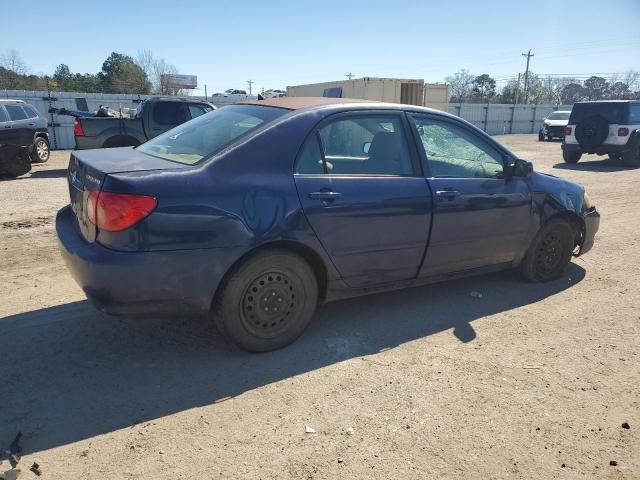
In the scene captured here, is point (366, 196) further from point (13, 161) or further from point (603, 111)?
point (603, 111)

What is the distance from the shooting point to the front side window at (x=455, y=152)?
4043 mm

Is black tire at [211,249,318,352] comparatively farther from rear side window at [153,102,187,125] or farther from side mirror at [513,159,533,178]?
rear side window at [153,102,187,125]

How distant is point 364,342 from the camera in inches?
145

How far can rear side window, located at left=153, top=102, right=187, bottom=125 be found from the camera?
12.2m

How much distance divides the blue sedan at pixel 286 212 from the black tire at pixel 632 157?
12712mm

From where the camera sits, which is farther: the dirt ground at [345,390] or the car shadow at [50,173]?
the car shadow at [50,173]

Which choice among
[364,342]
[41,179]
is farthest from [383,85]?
[364,342]

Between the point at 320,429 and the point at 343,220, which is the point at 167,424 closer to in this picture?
the point at 320,429

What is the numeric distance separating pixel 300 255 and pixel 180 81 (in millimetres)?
70469

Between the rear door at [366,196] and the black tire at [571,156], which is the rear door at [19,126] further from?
the black tire at [571,156]

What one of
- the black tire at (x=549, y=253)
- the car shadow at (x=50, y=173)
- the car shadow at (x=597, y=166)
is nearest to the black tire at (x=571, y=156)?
the car shadow at (x=597, y=166)

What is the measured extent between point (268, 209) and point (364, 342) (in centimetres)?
125

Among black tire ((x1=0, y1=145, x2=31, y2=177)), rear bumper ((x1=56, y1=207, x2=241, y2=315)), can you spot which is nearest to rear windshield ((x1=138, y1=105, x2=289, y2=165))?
rear bumper ((x1=56, y1=207, x2=241, y2=315))

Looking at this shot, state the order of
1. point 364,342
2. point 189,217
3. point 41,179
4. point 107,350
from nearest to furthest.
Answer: point 189,217, point 107,350, point 364,342, point 41,179
